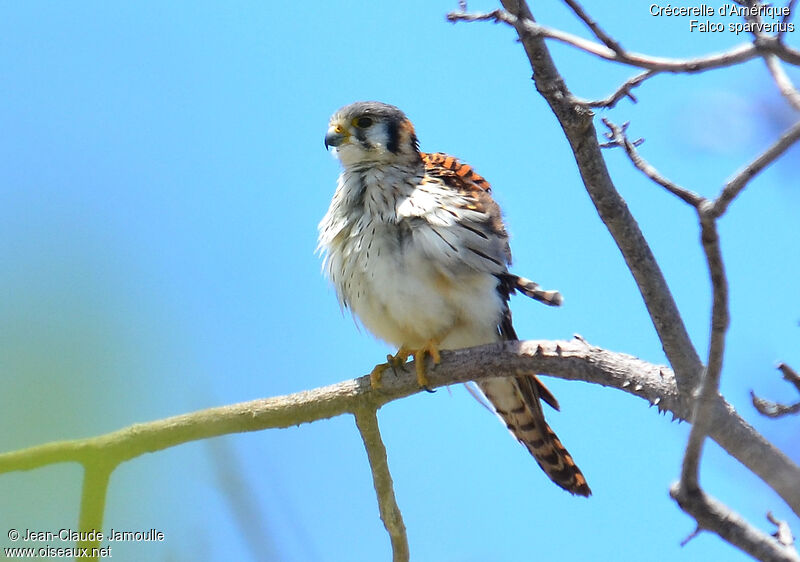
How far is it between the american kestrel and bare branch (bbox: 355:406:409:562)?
19cm

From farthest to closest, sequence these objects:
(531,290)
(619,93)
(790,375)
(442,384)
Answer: (531,290)
(442,384)
(619,93)
(790,375)

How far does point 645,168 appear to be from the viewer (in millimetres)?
2309

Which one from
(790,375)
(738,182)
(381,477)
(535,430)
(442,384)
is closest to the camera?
(738,182)

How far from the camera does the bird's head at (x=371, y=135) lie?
4453mm

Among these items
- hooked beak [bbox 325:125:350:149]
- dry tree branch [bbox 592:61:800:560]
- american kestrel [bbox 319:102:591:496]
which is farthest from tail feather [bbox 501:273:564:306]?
dry tree branch [bbox 592:61:800:560]

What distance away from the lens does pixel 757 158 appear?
1.79 meters

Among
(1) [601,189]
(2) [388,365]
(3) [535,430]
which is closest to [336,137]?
(2) [388,365]

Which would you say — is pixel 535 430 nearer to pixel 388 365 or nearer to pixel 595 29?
pixel 388 365

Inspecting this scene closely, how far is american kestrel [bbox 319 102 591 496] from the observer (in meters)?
3.97

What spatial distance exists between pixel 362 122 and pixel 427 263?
3.45 ft

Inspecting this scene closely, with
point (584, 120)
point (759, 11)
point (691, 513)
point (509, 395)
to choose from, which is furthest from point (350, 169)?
point (691, 513)

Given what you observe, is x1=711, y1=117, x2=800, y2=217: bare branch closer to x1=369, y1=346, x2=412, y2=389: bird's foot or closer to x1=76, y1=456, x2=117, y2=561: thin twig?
x1=76, y1=456, x2=117, y2=561: thin twig

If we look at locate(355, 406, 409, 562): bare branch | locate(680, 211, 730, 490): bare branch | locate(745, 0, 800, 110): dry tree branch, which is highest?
locate(745, 0, 800, 110): dry tree branch

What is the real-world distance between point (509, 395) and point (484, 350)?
3.30 feet
